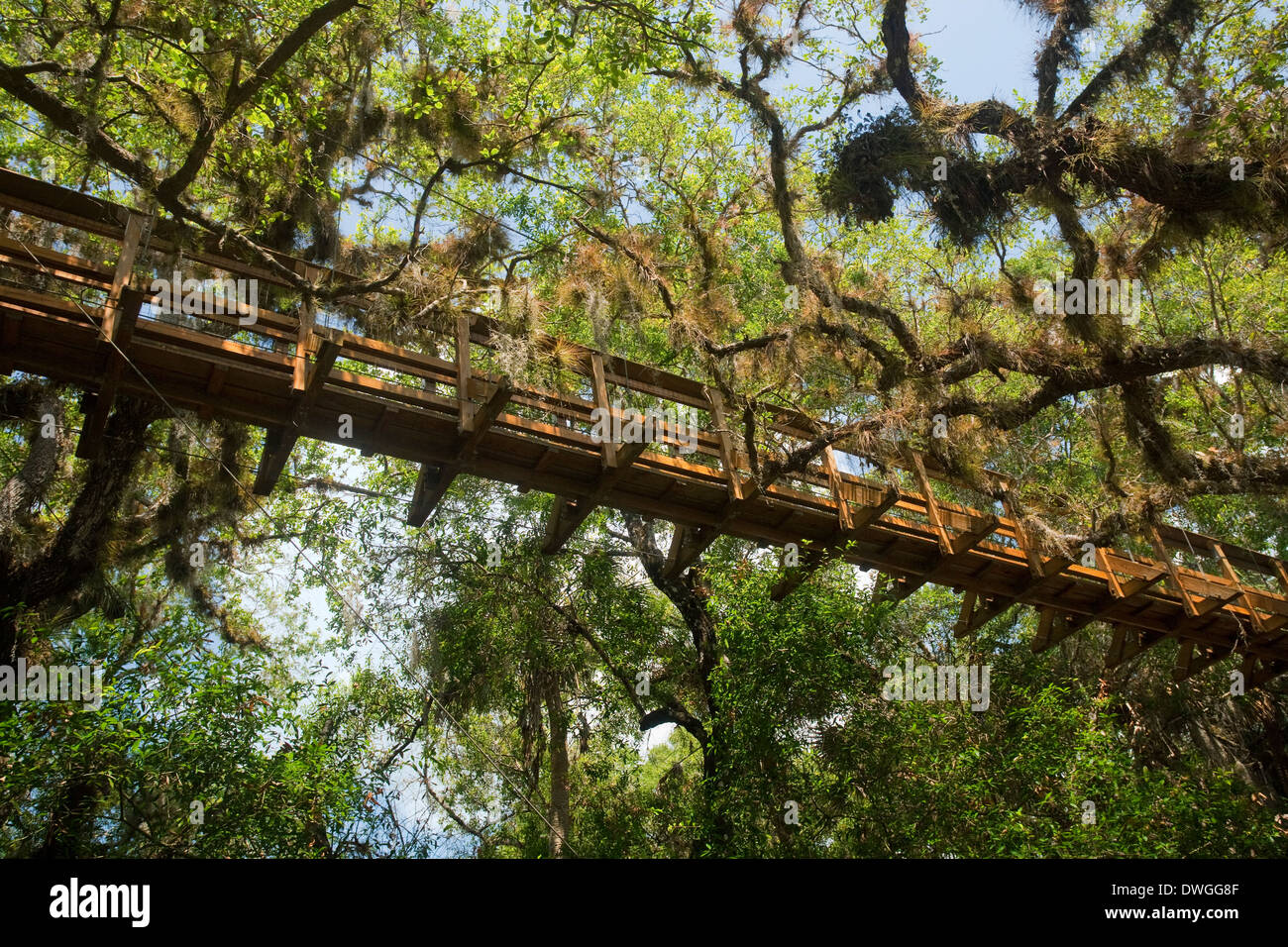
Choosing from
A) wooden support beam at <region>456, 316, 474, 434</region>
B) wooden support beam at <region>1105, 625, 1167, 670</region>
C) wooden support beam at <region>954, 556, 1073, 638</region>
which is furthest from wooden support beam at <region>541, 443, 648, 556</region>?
wooden support beam at <region>1105, 625, 1167, 670</region>

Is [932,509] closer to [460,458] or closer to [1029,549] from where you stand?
[1029,549]

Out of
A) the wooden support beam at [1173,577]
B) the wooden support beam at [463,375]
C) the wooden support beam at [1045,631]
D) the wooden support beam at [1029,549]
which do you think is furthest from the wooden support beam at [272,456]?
the wooden support beam at [1173,577]

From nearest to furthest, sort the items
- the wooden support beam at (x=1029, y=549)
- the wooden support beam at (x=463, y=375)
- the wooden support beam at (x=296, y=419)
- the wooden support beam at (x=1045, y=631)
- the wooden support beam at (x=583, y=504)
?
the wooden support beam at (x=296, y=419) → the wooden support beam at (x=463, y=375) → the wooden support beam at (x=583, y=504) → the wooden support beam at (x=1029, y=549) → the wooden support beam at (x=1045, y=631)

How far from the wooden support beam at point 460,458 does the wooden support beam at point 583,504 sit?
2.95ft

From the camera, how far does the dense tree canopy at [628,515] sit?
6414 millimetres

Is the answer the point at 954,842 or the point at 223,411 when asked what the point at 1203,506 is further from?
the point at 223,411

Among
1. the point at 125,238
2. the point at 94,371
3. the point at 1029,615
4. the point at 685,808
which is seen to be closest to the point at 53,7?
the point at 125,238

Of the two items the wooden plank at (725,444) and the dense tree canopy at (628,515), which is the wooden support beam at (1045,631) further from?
the wooden plank at (725,444)

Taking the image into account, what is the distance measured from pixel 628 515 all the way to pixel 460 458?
5.63m

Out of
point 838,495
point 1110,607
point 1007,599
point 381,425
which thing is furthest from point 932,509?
point 381,425

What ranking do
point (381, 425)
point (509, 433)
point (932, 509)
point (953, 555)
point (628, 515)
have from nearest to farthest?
point (381, 425), point (509, 433), point (932, 509), point (953, 555), point (628, 515)

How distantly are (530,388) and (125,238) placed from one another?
255 cm

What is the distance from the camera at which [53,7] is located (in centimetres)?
784

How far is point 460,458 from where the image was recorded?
631cm
